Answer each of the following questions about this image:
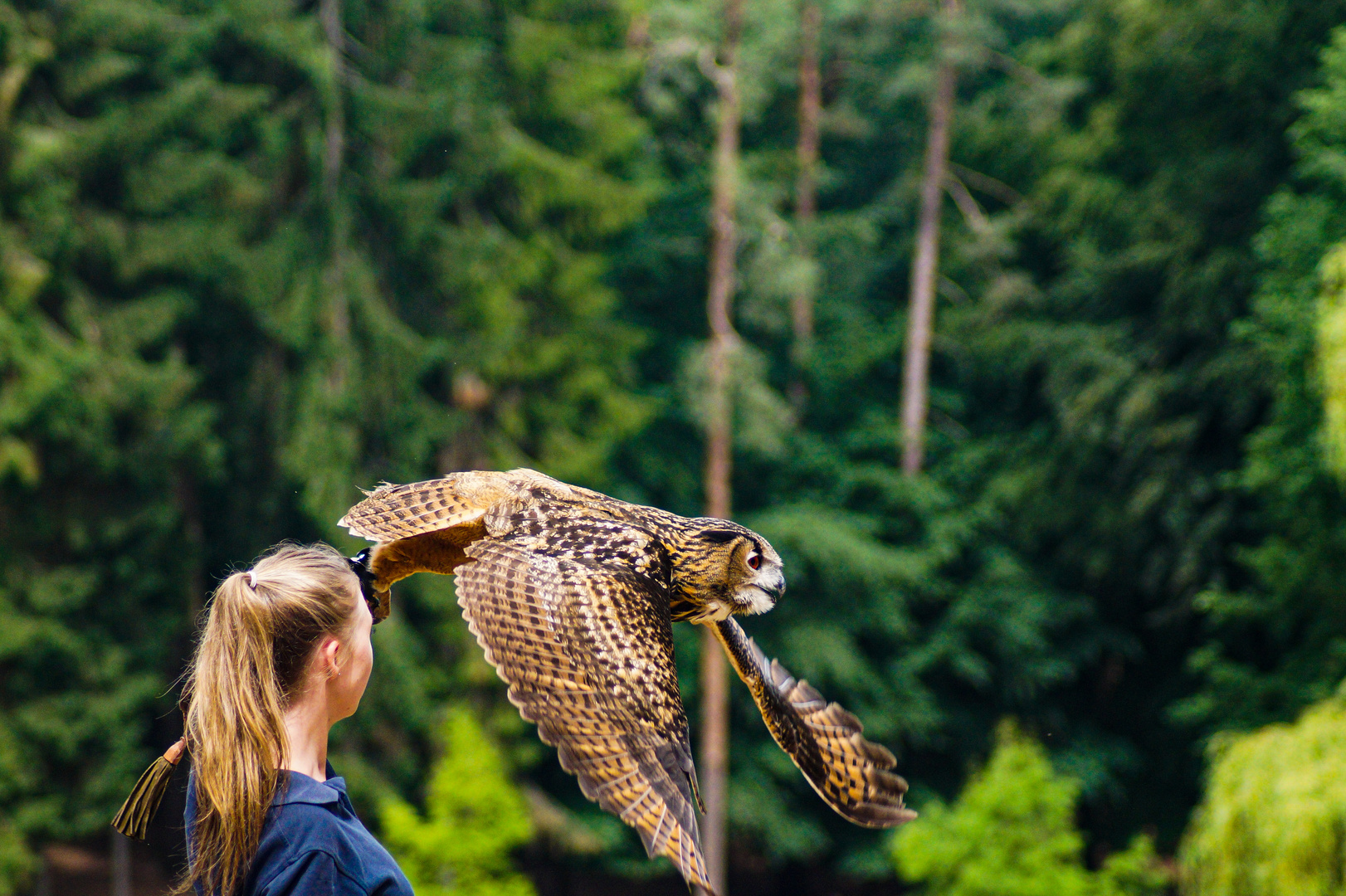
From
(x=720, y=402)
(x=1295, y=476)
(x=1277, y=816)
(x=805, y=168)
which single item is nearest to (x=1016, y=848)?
(x=1277, y=816)

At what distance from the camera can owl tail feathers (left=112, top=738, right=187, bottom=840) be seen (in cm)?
165

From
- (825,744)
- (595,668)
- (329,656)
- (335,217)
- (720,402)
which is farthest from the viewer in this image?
(720,402)

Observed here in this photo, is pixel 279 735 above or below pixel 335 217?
above

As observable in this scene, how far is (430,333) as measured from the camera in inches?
553

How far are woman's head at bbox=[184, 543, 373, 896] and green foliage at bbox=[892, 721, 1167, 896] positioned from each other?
341 inches

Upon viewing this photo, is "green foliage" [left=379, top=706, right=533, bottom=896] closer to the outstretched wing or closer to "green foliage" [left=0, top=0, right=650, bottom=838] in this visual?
"green foliage" [left=0, top=0, right=650, bottom=838]

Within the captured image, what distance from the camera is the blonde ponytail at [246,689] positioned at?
4.61 feet

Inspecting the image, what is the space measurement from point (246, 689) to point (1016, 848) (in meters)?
9.08

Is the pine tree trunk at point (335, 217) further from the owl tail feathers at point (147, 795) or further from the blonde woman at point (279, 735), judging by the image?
the blonde woman at point (279, 735)

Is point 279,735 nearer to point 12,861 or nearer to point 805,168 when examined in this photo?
point 12,861

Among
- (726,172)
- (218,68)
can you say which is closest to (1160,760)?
(726,172)

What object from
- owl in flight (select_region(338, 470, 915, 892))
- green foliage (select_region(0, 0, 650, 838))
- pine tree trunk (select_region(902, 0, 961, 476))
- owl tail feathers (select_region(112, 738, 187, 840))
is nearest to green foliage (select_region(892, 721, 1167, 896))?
green foliage (select_region(0, 0, 650, 838))

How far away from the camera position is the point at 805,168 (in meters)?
16.3

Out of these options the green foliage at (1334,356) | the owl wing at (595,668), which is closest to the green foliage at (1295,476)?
the green foliage at (1334,356)
